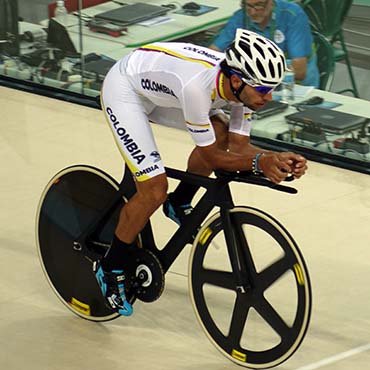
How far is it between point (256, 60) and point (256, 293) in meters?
1.07

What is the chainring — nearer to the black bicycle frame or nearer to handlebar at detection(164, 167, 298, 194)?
the black bicycle frame

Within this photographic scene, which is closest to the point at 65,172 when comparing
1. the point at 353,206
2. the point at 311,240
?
the point at 311,240

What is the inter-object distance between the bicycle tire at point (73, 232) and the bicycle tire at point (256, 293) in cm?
53

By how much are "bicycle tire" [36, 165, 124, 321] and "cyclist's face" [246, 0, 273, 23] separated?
286cm

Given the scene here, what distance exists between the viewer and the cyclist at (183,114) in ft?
17.5

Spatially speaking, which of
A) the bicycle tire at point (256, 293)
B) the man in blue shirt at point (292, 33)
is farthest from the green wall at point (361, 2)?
the bicycle tire at point (256, 293)

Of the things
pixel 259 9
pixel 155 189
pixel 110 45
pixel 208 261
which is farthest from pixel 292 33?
pixel 155 189

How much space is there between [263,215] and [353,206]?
2.27 meters

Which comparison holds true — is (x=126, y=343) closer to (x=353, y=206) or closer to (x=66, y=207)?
(x=66, y=207)

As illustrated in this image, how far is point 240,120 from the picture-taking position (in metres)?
5.62

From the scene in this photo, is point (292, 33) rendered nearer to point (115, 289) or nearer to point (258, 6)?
point (258, 6)

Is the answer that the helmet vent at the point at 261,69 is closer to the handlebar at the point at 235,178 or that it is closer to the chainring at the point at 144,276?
the handlebar at the point at 235,178

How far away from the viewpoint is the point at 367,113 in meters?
8.52

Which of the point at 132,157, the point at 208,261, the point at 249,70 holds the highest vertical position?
the point at 249,70
